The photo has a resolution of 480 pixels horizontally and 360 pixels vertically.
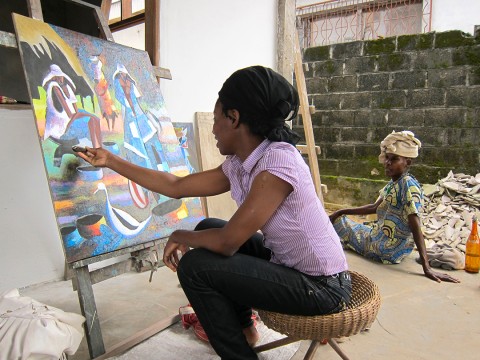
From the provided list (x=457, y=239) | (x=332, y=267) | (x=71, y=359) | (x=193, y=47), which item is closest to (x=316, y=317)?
(x=332, y=267)

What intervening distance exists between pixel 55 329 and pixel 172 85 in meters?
2.36

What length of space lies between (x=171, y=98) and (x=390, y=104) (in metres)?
3.52

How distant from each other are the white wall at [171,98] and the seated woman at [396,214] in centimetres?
172

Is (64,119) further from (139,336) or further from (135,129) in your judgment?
(139,336)

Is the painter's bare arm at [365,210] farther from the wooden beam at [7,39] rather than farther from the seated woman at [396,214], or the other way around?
the wooden beam at [7,39]

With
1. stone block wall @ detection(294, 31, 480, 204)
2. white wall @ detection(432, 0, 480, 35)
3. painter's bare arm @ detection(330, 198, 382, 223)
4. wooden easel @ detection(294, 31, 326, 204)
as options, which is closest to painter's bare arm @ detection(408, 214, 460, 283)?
painter's bare arm @ detection(330, 198, 382, 223)

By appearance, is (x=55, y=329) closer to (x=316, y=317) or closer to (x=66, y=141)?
(x=66, y=141)

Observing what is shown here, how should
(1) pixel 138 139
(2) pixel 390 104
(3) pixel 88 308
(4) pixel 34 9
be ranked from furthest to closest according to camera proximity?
(2) pixel 390 104 → (1) pixel 138 139 → (4) pixel 34 9 → (3) pixel 88 308

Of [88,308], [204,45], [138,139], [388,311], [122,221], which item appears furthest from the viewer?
[204,45]

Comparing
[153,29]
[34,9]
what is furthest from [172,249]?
[153,29]

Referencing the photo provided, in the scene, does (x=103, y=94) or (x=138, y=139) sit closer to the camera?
(x=103, y=94)

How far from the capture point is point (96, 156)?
1900 mm

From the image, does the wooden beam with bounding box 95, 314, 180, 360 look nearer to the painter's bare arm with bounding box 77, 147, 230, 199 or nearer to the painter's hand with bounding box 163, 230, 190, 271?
the painter's hand with bounding box 163, 230, 190, 271

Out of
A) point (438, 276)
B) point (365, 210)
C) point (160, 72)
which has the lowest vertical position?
point (438, 276)
